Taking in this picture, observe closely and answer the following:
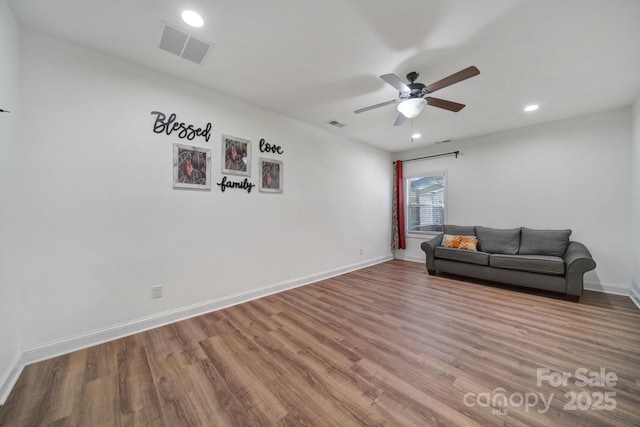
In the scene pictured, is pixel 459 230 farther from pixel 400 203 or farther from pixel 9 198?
pixel 9 198

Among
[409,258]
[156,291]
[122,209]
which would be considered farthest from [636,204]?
[122,209]

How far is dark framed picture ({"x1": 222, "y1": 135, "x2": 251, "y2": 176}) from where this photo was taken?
2885 millimetres

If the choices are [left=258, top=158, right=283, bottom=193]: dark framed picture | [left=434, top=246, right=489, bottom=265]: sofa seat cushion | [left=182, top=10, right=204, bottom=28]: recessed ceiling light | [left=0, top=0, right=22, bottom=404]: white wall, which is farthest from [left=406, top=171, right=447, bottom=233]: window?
[left=0, top=0, right=22, bottom=404]: white wall

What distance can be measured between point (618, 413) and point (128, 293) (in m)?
3.71

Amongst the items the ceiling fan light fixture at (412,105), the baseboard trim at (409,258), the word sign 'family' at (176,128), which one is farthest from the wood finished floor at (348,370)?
the baseboard trim at (409,258)

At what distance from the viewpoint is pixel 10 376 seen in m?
1.57

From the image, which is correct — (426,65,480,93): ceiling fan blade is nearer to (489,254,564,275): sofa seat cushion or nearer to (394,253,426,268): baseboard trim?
(489,254,564,275): sofa seat cushion

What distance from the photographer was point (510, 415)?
132 centimetres

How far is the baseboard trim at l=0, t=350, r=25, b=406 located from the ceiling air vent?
269cm

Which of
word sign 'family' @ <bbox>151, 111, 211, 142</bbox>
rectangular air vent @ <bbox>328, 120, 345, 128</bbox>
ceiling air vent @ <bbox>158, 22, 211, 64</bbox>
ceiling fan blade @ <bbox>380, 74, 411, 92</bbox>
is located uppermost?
ceiling air vent @ <bbox>158, 22, 211, 64</bbox>

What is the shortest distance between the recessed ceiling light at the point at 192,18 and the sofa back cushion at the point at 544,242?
514cm

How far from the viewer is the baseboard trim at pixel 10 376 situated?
57.3 inches

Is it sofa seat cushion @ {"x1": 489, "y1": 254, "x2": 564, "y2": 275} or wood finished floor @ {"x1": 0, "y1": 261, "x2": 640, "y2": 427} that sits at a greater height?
sofa seat cushion @ {"x1": 489, "y1": 254, "x2": 564, "y2": 275}

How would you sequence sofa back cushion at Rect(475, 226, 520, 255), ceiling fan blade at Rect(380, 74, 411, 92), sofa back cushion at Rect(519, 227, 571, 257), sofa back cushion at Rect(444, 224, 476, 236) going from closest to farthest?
ceiling fan blade at Rect(380, 74, 411, 92) → sofa back cushion at Rect(519, 227, 571, 257) → sofa back cushion at Rect(475, 226, 520, 255) → sofa back cushion at Rect(444, 224, 476, 236)
